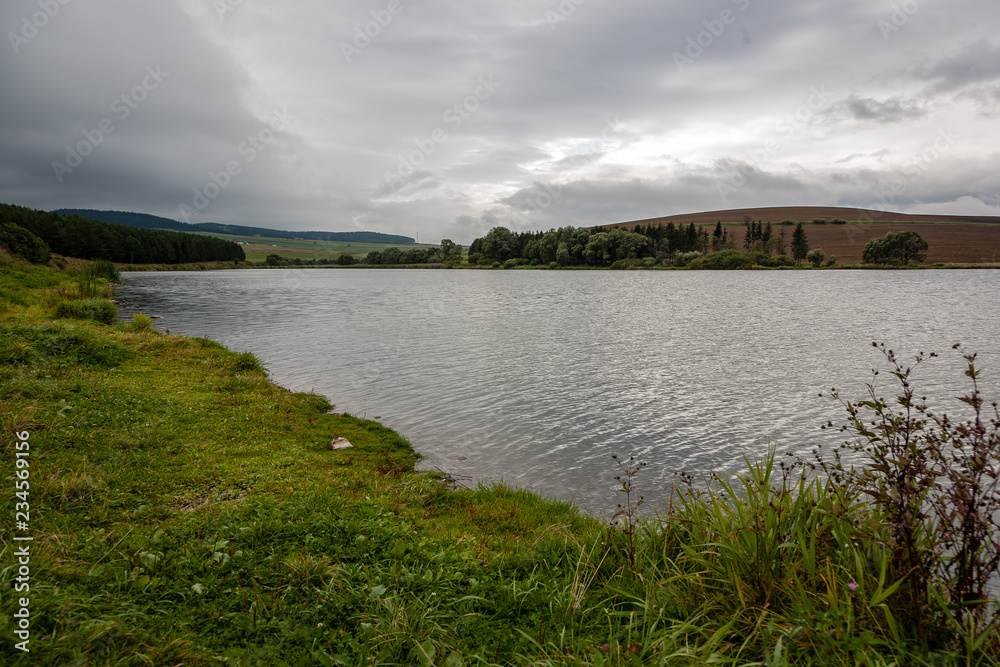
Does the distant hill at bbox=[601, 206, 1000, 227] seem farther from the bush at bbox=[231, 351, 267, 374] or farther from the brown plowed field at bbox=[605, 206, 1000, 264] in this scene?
the bush at bbox=[231, 351, 267, 374]

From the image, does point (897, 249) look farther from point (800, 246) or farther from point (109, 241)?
point (109, 241)

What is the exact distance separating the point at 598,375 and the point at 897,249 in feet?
454

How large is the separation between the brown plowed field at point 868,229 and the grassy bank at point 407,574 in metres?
148

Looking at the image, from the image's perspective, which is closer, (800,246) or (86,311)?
(86,311)

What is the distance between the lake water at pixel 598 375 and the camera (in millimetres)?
11016

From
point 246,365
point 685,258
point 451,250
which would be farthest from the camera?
point 451,250

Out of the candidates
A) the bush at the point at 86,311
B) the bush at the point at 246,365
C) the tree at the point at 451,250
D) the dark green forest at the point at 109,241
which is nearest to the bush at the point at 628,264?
the tree at the point at 451,250

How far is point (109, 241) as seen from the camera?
121938 mm

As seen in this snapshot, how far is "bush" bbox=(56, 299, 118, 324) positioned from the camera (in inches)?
989

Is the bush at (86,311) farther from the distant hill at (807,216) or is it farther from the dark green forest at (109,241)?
the distant hill at (807,216)

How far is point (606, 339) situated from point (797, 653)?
75.9ft

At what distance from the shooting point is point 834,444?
1130 centimetres

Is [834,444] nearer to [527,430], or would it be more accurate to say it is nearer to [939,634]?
[527,430]

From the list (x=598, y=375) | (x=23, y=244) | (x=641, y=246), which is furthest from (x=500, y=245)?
(x=598, y=375)
